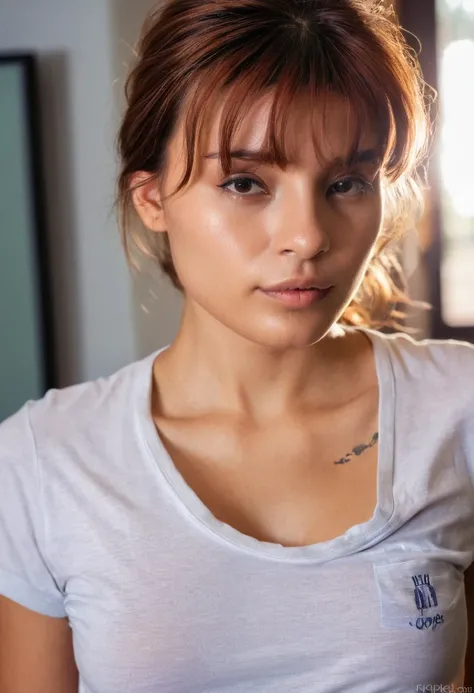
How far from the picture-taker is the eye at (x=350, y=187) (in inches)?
32.7

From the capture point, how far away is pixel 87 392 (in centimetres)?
96

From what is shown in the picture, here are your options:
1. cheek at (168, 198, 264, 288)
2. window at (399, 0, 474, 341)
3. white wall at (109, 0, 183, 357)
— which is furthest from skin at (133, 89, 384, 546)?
window at (399, 0, 474, 341)

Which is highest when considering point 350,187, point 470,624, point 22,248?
point 350,187

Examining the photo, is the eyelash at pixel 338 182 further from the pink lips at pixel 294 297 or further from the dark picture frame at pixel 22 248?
the dark picture frame at pixel 22 248

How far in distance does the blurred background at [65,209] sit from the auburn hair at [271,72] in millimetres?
552

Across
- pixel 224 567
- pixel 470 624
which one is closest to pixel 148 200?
pixel 224 567

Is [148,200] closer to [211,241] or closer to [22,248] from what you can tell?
[211,241]

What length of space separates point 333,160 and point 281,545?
0.35 meters

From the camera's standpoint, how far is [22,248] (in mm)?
1458

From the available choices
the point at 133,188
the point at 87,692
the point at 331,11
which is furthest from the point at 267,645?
the point at 331,11

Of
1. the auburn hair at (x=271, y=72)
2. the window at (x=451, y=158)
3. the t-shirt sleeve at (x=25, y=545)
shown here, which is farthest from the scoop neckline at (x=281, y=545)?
the window at (x=451, y=158)

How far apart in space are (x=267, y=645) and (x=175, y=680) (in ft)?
0.29

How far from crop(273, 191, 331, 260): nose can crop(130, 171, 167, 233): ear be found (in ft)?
0.55

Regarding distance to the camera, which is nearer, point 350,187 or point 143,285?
point 350,187
